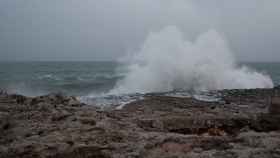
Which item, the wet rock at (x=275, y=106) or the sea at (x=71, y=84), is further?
the sea at (x=71, y=84)

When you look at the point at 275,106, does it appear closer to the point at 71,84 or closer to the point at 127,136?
the point at 127,136

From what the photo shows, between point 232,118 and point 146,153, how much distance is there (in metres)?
4.54

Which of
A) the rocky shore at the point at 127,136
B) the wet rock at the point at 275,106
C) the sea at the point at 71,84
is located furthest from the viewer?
the sea at the point at 71,84

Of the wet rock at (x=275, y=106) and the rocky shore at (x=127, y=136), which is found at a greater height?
the wet rock at (x=275, y=106)

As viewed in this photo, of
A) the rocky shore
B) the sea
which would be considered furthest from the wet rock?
the sea

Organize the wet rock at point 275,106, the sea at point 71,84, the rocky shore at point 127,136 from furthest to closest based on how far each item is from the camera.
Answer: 1. the sea at point 71,84
2. the wet rock at point 275,106
3. the rocky shore at point 127,136

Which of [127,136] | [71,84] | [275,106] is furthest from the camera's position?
[71,84]

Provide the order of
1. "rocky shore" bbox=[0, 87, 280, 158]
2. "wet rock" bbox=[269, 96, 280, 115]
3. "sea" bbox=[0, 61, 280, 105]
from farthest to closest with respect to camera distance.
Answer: "sea" bbox=[0, 61, 280, 105] → "wet rock" bbox=[269, 96, 280, 115] → "rocky shore" bbox=[0, 87, 280, 158]

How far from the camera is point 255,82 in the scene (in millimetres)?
26766

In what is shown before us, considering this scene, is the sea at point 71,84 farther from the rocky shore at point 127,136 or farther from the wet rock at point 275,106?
the wet rock at point 275,106

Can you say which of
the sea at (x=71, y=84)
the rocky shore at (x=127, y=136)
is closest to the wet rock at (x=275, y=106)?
the rocky shore at (x=127, y=136)

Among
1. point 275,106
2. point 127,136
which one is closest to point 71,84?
point 275,106

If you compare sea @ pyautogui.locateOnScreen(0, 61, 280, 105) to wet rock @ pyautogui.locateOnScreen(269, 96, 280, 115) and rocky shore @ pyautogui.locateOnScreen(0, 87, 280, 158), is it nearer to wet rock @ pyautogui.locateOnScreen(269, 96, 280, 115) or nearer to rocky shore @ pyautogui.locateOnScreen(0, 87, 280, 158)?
rocky shore @ pyautogui.locateOnScreen(0, 87, 280, 158)

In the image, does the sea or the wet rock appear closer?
the wet rock
